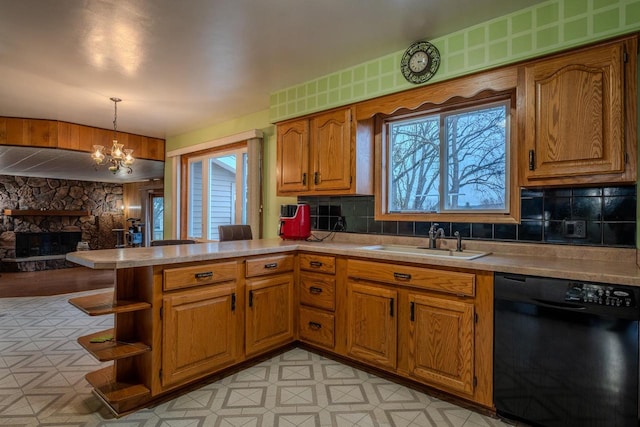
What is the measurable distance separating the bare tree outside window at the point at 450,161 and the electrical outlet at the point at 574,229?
0.39m

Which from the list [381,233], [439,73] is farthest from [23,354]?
[439,73]

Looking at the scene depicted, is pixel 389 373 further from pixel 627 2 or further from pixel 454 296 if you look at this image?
pixel 627 2

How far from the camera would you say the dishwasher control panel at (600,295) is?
1459mm

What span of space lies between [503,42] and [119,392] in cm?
300

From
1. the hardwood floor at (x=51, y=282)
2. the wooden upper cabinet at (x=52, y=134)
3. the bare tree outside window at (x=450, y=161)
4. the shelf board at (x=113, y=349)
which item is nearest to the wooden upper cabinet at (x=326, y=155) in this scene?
the bare tree outside window at (x=450, y=161)

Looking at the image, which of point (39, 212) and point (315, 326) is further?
point (39, 212)

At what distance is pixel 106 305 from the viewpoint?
1.93m

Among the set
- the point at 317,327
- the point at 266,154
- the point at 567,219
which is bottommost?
the point at 317,327

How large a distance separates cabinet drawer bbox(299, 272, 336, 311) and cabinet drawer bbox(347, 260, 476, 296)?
0.21 meters

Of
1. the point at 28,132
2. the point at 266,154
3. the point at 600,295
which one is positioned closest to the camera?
the point at 600,295

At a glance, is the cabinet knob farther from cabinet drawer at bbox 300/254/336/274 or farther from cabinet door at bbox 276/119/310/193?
cabinet door at bbox 276/119/310/193

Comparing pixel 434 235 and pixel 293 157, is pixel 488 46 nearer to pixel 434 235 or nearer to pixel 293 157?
pixel 434 235

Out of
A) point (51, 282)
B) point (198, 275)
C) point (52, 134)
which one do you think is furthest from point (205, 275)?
point (51, 282)

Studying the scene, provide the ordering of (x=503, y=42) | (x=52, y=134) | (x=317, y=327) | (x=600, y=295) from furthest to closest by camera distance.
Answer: (x=52, y=134) < (x=317, y=327) < (x=503, y=42) < (x=600, y=295)
